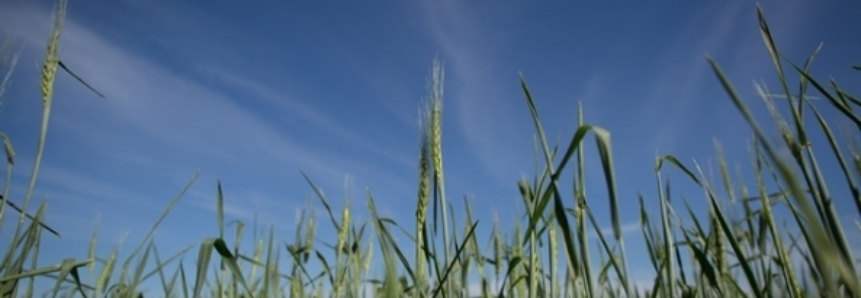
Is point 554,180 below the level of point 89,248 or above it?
below

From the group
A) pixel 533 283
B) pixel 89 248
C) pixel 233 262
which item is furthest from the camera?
pixel 89 248

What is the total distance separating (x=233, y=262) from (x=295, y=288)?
159cm

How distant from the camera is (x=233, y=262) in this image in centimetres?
179

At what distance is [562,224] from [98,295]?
2.64m

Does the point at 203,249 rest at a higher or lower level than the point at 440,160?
lower

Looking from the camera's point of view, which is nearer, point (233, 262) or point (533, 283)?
point (233, 262)

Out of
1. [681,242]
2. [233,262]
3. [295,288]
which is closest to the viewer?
[233,262]

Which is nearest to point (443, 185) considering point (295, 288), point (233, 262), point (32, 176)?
point (233, 262)

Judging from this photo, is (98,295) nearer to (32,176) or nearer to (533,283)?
(32,176)

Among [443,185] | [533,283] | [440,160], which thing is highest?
[440,160]

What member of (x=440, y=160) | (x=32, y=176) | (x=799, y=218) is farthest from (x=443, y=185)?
(x=32, y=176)

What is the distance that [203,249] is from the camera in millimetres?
1672

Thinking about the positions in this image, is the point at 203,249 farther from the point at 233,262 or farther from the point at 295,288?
the point at 295,288

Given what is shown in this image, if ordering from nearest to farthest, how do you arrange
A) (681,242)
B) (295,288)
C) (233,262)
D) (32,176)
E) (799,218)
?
(799,218) → (32,176) → (233,262) → (681,242) → (295,288)
